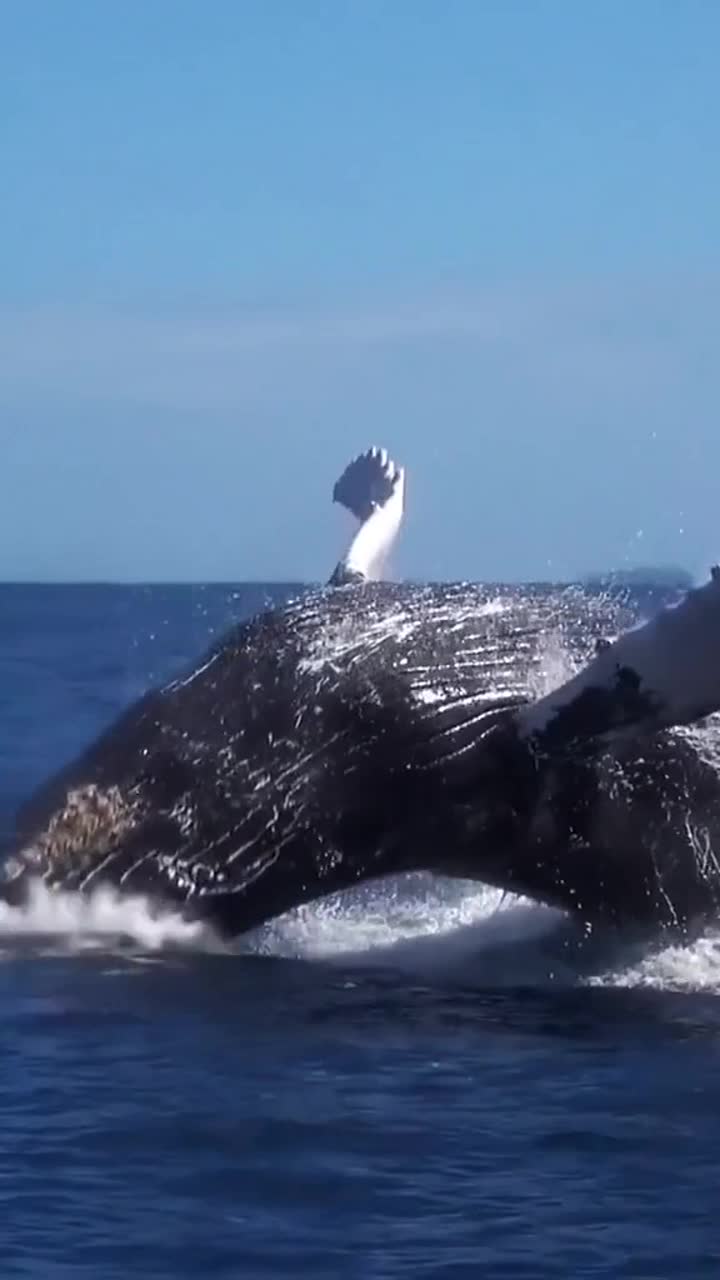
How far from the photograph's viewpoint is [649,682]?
474 inches

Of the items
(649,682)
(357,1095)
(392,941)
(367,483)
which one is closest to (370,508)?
(367,483)

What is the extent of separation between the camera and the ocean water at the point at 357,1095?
8539 mm

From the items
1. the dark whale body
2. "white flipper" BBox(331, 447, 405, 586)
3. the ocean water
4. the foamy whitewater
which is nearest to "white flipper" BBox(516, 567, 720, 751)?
the dark whale body

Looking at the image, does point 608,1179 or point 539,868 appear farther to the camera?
point 539,868

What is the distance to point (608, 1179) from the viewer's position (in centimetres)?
921

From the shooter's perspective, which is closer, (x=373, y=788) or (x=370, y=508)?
(x=373, y=788)

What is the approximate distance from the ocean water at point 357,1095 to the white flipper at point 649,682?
136 cm

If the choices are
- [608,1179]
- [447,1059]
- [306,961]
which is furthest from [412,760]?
[608,1179]

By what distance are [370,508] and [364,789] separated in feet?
12.4

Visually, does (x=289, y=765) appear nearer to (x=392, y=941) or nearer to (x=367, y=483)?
(x=392, y=941)

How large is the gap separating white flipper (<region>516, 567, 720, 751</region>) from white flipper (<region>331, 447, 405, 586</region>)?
297cm

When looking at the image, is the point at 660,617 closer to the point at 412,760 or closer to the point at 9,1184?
the point at 412,760

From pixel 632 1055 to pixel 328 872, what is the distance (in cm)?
255

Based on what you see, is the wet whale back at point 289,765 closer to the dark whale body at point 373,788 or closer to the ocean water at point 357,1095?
the dark whale body at point 373,788
